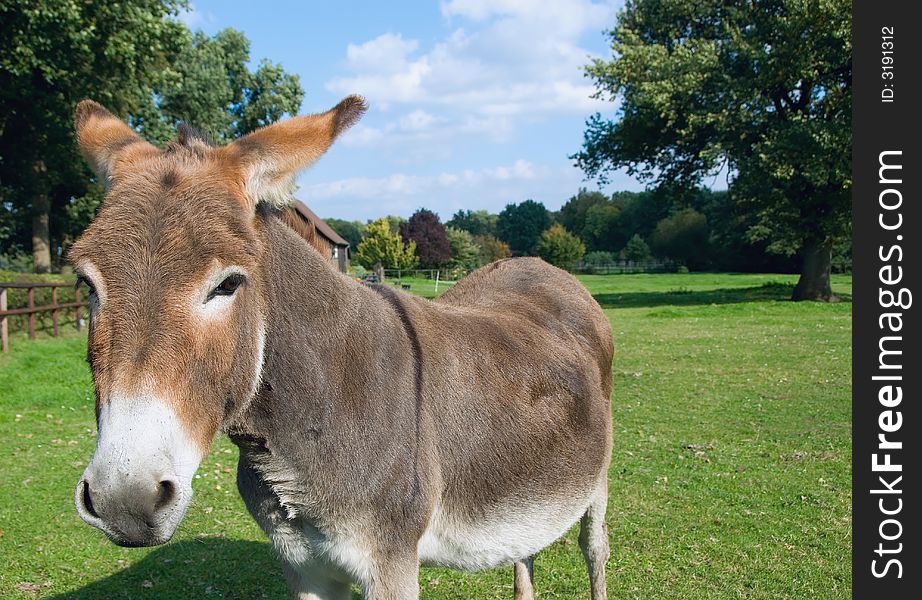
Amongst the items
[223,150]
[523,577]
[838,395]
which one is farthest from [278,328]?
[838,395]

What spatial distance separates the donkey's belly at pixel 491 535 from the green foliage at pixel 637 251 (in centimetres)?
8165

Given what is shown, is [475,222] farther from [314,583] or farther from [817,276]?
[314,583]

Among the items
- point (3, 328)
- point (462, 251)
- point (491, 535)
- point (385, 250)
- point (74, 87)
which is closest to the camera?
point (491, 535)

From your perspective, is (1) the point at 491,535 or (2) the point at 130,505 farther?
(1) the point at 491,535

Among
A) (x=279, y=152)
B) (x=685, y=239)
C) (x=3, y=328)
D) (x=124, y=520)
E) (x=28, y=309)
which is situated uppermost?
(x=685, y=239)

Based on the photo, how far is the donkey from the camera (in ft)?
6.27

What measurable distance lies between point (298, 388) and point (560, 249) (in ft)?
218

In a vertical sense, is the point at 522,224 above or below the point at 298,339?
above

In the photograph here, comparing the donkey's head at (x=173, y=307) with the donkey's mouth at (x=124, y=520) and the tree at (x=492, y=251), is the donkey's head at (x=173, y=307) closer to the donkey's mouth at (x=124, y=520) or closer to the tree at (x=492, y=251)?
the donkey's mouth at (x=124, y=520)

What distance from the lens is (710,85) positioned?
85.7ft

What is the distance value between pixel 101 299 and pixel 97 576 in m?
4.37

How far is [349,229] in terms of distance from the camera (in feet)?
414

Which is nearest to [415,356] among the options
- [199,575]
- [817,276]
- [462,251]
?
[199,575]

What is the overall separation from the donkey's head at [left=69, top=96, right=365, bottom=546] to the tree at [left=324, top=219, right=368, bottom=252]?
378 ft
